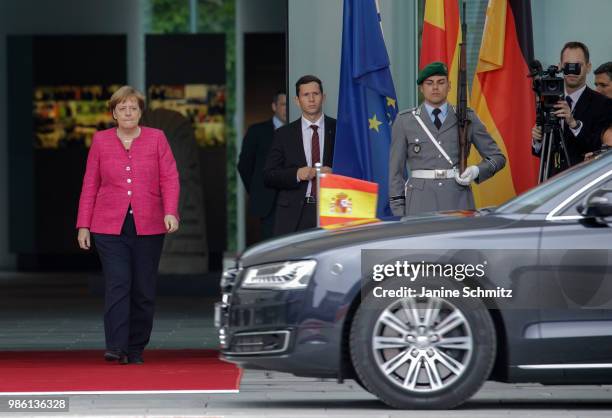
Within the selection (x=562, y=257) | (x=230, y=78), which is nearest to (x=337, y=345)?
(x=562, y=257)

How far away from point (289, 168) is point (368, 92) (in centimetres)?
140

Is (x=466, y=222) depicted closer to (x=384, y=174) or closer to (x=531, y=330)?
(x=531, y=330)

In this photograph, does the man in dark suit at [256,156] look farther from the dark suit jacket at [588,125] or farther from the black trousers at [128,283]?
the dark suit jacket at [588,125]

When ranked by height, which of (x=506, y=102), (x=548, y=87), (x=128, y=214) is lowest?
(x=128, y=214)

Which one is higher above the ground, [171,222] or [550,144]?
[550,144]

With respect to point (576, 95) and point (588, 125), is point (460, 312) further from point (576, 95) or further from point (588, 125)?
point (576, 95)

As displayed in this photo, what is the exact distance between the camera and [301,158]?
40.2 ft

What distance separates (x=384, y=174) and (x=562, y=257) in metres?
4.48

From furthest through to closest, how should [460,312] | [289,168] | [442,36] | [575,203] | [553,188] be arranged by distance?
[442,36], [289,168], [553,188], [575,203], [460,312]

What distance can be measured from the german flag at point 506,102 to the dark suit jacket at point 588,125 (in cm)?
155

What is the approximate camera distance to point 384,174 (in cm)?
1317

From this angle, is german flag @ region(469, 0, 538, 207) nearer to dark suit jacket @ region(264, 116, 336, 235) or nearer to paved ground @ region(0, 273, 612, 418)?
Result: dark suit jacket @ region(264, 116, 336, 235)

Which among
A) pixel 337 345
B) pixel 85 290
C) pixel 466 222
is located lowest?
pixel 85 290

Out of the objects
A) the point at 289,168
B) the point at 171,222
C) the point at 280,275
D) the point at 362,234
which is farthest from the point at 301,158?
the point at 280,275
